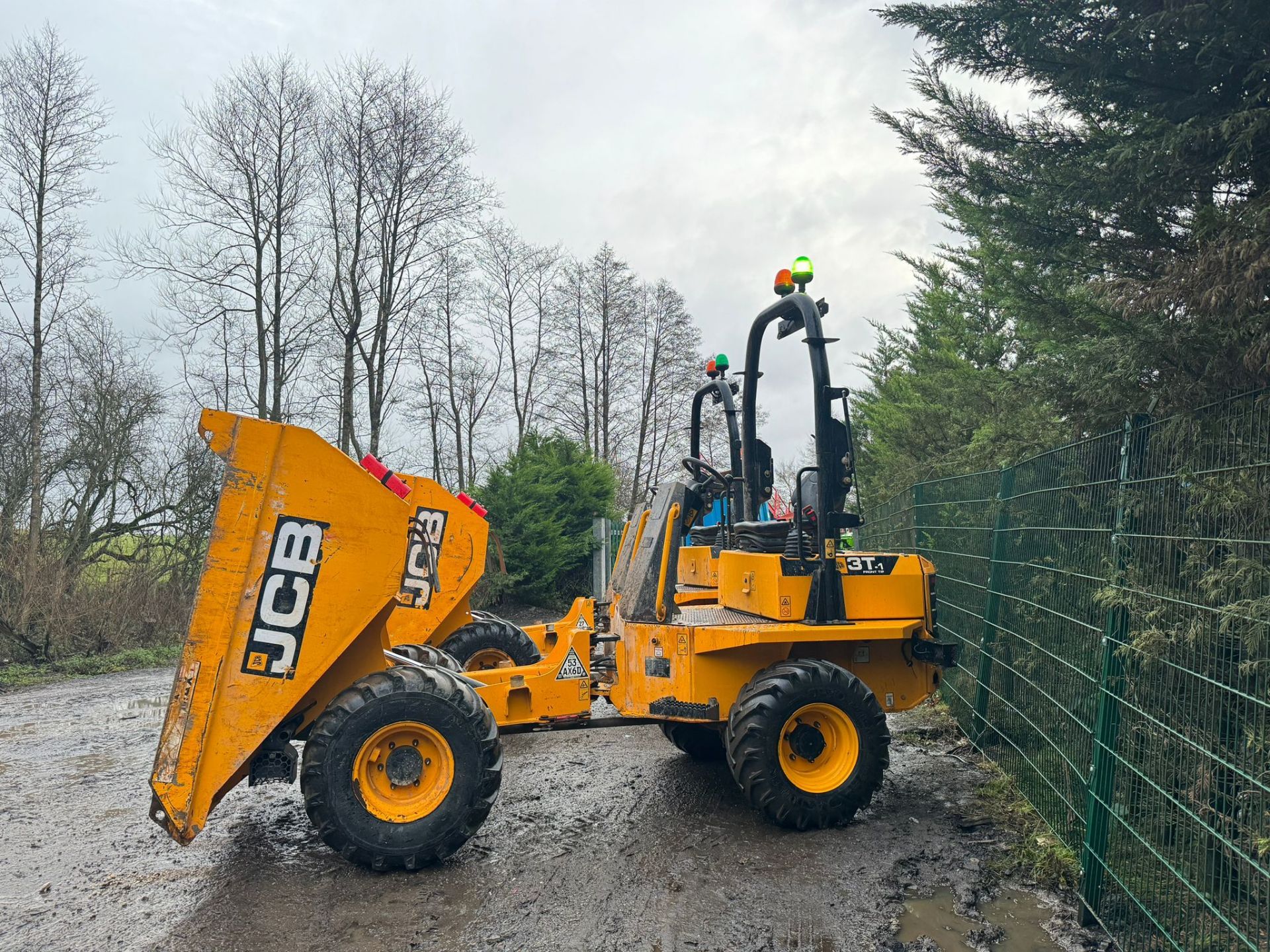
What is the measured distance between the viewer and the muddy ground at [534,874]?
13.1ft

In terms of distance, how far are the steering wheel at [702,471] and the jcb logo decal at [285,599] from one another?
2.59m

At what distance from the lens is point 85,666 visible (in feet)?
41.9

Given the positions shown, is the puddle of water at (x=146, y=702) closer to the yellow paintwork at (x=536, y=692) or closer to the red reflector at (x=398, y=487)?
the yellow paintwork at (x=536, y=692)

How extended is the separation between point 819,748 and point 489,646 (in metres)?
3.79

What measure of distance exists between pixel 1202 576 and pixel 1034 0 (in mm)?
2901

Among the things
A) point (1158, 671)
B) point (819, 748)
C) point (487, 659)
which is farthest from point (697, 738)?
point (1158, 671)

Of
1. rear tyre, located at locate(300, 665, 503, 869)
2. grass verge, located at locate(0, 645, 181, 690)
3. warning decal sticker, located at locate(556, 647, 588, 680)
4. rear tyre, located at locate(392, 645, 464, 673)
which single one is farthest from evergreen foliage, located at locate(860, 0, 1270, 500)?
grass verge, located at locate(0, 645, 181, 690)

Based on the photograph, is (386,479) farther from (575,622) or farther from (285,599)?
(575,622)

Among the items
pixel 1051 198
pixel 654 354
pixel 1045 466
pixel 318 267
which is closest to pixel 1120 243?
pixel 1051 198

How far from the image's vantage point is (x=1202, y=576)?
11.3 ft

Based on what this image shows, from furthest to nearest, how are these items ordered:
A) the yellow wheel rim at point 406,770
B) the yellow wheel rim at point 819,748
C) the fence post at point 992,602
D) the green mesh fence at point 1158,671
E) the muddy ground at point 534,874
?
the fence post at point 992,602 → the yellow wheel rim at point 819,748 → the yellow wheel rim at point 406,770 → the muddy ground at point 534,874 → the green mesh fence at point 1158,671

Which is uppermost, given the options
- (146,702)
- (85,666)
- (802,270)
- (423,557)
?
(802,270)

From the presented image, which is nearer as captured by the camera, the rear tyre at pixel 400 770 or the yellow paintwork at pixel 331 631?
the yellow paintwork at pixel 331 631

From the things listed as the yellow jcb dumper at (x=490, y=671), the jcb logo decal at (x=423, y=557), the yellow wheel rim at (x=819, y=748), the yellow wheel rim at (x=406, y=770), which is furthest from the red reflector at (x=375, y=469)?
the jcb logo decal at (x=423, y=557)
